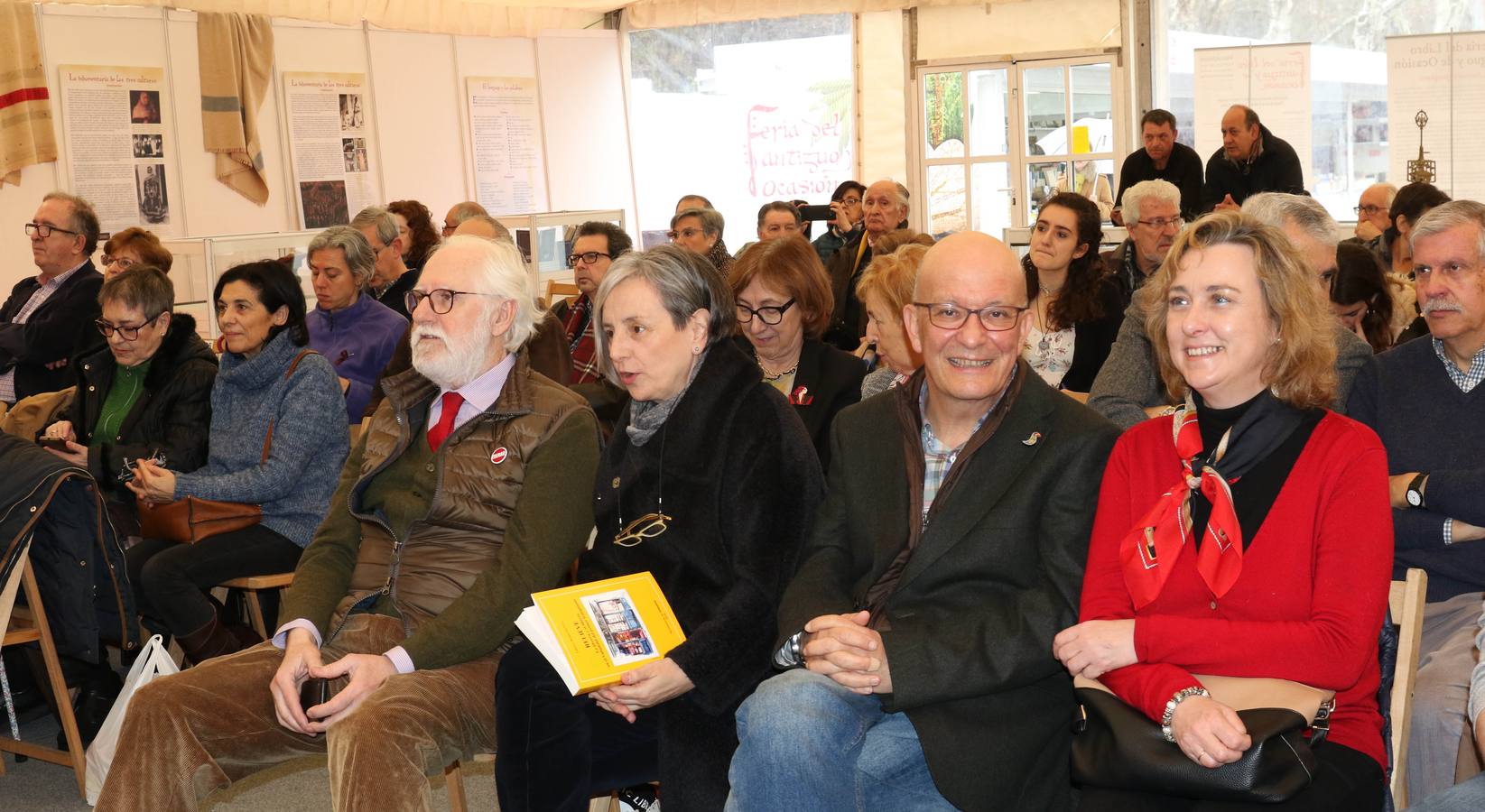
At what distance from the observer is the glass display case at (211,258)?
7.11m

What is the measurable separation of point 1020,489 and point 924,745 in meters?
0.48

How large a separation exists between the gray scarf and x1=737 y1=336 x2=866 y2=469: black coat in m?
0.92

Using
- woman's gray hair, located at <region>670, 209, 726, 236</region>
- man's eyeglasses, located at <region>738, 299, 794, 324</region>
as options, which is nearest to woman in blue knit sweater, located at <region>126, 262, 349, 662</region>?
man's eyeglasses, located at <region>738, 299, 794, 324</region>

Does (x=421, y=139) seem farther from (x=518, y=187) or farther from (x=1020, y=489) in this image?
(x=1020, y=489)

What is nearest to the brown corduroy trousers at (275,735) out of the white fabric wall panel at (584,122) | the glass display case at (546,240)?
the glass display case at (546,240)

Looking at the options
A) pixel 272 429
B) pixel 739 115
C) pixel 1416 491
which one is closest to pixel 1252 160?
pixel 739 115

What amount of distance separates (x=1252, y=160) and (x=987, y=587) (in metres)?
6.75

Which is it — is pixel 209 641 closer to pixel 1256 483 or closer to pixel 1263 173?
pixel 1256 483

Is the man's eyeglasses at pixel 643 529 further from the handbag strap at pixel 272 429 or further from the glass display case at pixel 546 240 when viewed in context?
the glass display case at pixel 546 240

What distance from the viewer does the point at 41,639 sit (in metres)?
3.71

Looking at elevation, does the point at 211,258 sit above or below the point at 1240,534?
above

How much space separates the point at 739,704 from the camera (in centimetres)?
251

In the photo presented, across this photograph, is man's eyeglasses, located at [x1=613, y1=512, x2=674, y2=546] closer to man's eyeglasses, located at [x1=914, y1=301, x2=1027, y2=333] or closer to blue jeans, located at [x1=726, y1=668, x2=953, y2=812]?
blue jeans, located at [x1=726, y1=668, x2=953, y2=812]

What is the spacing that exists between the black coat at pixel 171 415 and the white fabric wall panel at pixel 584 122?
25.0 ft
